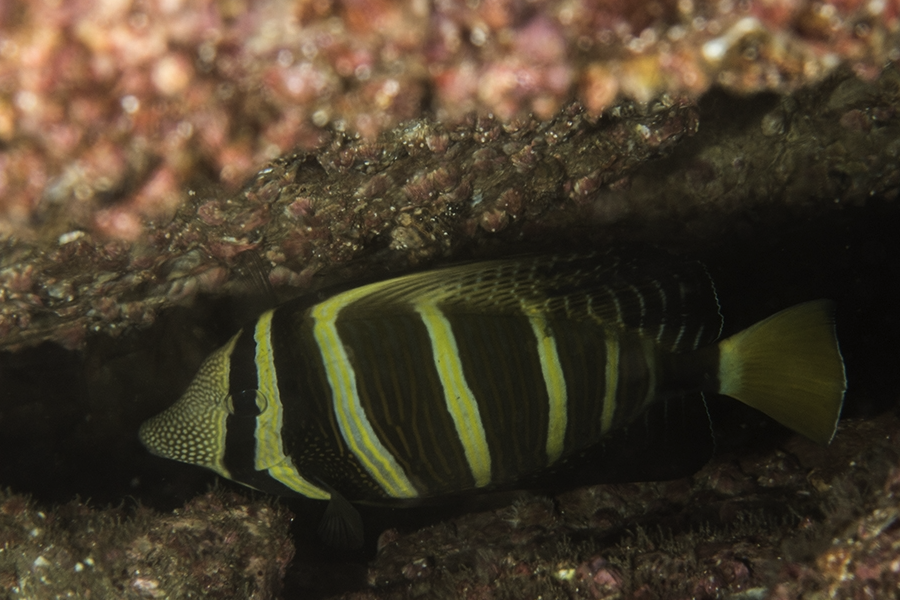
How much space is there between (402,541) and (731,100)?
121 inches

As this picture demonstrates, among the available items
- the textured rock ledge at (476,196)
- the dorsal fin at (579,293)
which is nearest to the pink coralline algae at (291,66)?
the textured rock ledge at (476,196)

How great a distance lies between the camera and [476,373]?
2.53 m

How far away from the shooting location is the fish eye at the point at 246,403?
100 inches

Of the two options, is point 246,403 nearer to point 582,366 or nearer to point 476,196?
point 476,196

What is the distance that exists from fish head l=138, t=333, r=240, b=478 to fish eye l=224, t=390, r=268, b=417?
2cm

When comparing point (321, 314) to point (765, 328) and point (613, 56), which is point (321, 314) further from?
point (765, 328)

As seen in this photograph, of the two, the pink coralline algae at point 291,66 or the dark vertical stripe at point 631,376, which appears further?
the dark vertical stripe at point 631,376

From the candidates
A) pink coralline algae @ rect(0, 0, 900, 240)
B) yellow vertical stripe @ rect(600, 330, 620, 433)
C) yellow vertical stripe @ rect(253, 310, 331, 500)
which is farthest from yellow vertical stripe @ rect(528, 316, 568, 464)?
pink coralline algae @ rect(0, 0, 900, 240)

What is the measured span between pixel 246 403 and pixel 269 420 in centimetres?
13

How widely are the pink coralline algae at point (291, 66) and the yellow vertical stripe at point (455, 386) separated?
4.56ft

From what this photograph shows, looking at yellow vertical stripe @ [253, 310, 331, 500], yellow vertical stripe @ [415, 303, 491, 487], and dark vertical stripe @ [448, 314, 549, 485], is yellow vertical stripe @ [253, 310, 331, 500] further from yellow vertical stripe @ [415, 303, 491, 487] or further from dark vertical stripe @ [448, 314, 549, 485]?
dark vertical stripe @ [448, 314, 549, 485]

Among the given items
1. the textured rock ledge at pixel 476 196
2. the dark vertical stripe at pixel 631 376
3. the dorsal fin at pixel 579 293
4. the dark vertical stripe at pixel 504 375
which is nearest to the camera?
the textured rock ledge at pixel 476 196

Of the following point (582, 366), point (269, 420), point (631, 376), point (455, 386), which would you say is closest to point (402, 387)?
point (455, 386)

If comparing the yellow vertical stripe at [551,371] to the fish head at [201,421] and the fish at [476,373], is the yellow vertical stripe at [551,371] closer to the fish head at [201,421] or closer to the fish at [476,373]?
the fish at [476,373]
